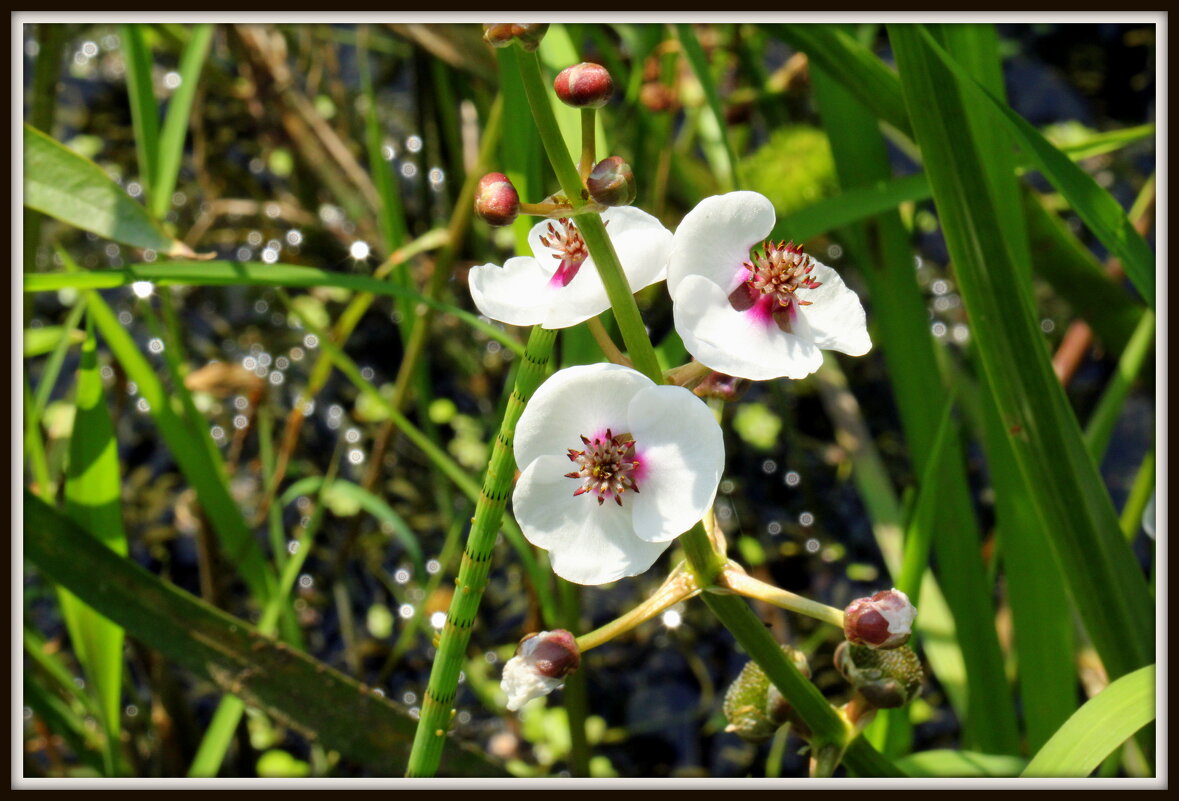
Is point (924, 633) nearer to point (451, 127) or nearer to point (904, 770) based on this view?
point (904, 770)

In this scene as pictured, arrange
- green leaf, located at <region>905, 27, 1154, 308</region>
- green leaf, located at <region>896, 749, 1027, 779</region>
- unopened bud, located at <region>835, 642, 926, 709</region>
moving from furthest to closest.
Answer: green leaf, located at <region>896, 749, 1027, 779</region>
green leaf, located at <region>905, 27, 1154, 308</region>
unopened bud, located at <region>835, 642, 926, 709</region>

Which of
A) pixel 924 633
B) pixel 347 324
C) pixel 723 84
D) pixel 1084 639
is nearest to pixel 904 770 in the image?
pixel 924 633

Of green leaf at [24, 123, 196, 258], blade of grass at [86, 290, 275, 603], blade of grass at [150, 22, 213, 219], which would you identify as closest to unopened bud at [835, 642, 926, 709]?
green leaf at [24, 123, 196, 258]

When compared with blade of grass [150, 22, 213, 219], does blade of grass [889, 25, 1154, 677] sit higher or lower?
lower

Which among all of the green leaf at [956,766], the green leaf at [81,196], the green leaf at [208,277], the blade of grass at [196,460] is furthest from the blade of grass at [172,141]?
the green leaf at [956,766]

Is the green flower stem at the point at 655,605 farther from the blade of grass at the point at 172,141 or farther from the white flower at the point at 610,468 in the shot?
the blade of grass at the point at 172,141

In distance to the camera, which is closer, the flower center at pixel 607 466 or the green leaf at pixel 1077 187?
the flower center at pixel 607 466

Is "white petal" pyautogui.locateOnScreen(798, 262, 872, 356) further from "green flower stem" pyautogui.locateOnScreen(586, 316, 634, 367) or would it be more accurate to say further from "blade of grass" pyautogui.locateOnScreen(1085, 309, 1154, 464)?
"blade of grass" pyautogui.locateOnScreen(1085, 309, 1154, 464)
